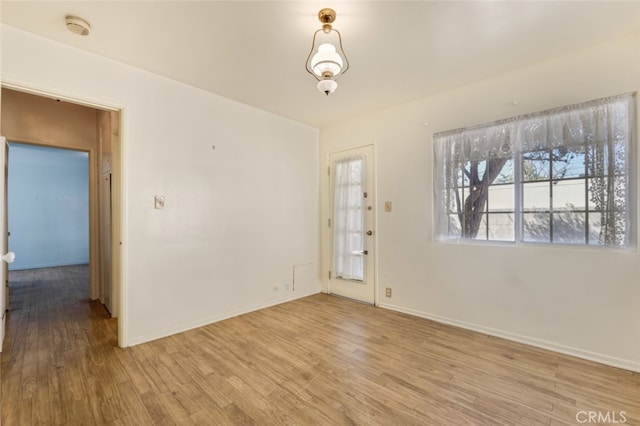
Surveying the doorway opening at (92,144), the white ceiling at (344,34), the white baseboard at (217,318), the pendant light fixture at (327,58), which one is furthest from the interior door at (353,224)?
the doorway opening at (92,144)

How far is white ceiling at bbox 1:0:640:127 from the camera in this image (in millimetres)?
1994

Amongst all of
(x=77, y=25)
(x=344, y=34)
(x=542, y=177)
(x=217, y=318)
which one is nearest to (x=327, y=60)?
(x=344, y=34)

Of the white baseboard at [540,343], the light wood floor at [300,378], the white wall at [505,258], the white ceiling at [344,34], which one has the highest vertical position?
the white ceiling at [344,34]

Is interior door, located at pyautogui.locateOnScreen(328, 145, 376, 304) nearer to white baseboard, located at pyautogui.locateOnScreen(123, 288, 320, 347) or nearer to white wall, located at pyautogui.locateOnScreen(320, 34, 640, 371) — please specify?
white wall, located at pyautogui.locateOnScreen(320, 34, 640, 371)

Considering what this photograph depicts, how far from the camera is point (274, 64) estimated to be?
8.98 ft

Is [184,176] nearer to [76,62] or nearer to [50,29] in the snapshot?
[76,62]

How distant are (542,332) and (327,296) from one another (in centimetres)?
271

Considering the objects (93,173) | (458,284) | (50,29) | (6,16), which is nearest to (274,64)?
(50,29)

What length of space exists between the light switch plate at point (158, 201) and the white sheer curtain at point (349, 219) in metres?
2.41

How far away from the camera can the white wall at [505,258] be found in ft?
7.73

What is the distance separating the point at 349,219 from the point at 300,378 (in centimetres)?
246

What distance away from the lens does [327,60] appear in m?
1.99

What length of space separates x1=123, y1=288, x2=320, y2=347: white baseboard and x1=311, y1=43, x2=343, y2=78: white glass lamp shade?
2955mm

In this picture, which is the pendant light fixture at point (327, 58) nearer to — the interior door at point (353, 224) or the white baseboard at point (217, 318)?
the interior door at point (353, 224)
